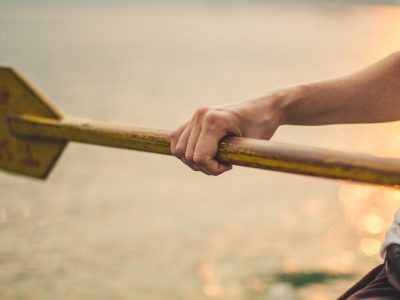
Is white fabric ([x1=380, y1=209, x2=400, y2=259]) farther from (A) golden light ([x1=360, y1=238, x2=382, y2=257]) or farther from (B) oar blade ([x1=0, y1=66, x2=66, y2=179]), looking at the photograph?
(A) golden light ([x1=360, y1=238, x2=382, y2=257])

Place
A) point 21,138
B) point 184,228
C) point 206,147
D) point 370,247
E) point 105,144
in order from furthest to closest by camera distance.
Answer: point 184,228 → point 370,247 → point 21,138 → point 105,144 → point 206,147

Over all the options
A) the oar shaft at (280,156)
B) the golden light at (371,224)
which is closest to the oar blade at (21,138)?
the oar shaft at (280,156)

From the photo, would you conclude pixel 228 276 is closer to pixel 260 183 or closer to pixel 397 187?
pixel 260 183

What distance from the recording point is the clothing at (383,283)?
1.56 meters

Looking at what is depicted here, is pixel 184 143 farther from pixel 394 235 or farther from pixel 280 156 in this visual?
pixel 394 235

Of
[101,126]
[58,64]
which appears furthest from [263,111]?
[58,64]

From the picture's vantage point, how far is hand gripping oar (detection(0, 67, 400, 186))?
5.04 feet

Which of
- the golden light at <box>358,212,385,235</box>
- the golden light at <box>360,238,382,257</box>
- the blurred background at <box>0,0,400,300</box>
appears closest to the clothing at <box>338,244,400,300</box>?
the blurred background at <box>0,0,400,300</box>

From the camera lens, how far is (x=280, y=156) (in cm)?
166

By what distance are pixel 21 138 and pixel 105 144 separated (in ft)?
2.79

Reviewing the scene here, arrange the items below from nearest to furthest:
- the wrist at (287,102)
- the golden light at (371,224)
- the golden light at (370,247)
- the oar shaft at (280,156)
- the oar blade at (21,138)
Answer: the oar shaft at (280,156), the wrist at (287,102), the oar blade at (21,138), the golden light at (370,247), the golden light at (371,224)

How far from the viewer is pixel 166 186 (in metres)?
9.66

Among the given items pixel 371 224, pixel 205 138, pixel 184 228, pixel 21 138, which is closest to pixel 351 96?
pixel 205 138

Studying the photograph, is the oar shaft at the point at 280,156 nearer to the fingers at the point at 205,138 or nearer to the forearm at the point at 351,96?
the fingers at the point at 205,138
